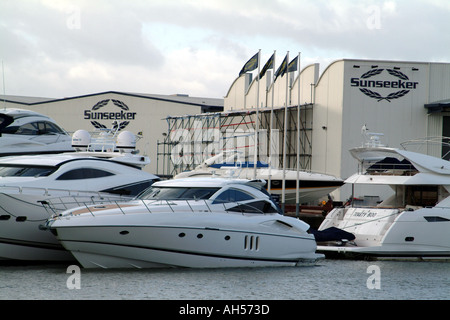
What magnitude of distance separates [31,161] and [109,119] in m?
33.8

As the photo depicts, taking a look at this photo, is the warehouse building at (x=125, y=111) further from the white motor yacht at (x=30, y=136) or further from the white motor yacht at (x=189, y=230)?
the white motor yacht at (x=189, y=230)

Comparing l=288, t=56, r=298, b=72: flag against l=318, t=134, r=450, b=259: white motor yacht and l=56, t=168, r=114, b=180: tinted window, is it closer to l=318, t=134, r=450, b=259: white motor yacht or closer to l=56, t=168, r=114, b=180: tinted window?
A: l=318, t=134, r=450, b=259: white motor yacht

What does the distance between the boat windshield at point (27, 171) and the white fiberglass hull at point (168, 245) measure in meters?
3.67

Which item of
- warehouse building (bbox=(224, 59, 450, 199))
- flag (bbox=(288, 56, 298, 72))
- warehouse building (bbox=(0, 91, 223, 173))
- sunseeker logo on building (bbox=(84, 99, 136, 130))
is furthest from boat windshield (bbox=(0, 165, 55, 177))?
sunseeker logo on building (bbox=(84, 99, 136, 130))

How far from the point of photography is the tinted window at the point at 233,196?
61.7ft

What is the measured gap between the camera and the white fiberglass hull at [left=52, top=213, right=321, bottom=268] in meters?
17.0

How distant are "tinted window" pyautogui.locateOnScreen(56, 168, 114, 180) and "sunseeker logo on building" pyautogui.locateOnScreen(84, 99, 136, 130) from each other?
1303 inches

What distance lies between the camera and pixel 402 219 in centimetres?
2200

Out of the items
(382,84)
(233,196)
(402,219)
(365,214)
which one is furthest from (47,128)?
(382,84)

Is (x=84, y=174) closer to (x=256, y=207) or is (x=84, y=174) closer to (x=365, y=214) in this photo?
(x=256, y=207)

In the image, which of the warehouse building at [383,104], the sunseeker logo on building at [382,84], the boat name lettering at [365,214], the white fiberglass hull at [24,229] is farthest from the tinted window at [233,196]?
the sunseeker logo on building at [382,84]

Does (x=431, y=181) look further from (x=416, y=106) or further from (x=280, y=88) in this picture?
(x=280, y=88)

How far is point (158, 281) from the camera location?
54.3ft
